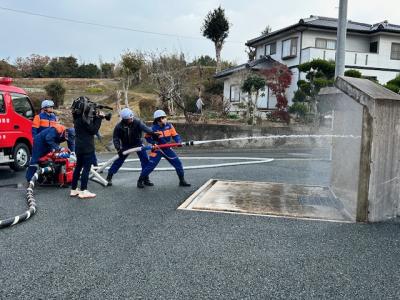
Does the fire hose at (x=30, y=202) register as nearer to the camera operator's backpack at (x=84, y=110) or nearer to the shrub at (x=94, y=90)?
the camera operator's backpack at (x=84, y=110)

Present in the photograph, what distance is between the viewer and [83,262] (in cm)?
376

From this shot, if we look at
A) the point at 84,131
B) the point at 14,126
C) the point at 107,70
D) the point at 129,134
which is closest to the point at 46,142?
the point at 84,131

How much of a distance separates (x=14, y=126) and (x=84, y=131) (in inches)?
169

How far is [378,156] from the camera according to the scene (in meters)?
4.88

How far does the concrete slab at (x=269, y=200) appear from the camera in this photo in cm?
554

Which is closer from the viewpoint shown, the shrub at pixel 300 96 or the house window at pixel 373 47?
the shrub at pixel 300 96

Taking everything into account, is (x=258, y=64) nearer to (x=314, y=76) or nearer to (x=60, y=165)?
(x=314, y=76)

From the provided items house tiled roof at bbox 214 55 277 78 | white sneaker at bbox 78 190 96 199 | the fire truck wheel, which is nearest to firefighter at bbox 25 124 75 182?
white sneaker at bbox 78 190 96 199

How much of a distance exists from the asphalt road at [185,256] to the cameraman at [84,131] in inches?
29.4

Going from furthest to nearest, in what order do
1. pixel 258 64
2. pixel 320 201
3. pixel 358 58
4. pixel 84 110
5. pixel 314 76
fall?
1. pixel 258 64
2. pixel 358 58
3. pixel 314 76
4. pixel 84 110
5. pixel 320 201

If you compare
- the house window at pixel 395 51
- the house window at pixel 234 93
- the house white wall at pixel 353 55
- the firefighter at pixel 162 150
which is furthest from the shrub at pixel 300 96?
the firefighter at pixel 162 150

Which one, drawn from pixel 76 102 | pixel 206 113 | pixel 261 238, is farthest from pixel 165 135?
pixel 206 113

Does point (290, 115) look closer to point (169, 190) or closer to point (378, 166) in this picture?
point (169, 190)

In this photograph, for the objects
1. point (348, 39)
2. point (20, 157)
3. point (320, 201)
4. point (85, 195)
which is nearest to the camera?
point (320, 201)
